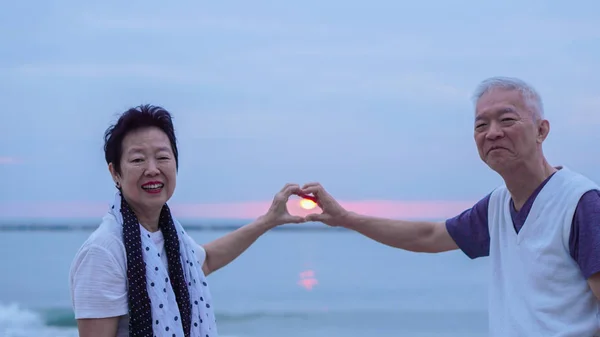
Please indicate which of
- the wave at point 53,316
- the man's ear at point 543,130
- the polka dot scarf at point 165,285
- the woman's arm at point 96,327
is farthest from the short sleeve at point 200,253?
the wave at point 53,316

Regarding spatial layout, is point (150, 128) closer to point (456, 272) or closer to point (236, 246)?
point (236, 246)

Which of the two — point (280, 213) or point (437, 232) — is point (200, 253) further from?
point (437, 232)

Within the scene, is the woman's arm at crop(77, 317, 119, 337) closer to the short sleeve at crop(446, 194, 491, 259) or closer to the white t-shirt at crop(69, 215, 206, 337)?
the white t-shirt at crop(69, 215, 206, 337)

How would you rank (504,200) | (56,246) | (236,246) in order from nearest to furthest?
1. (504,200)
2. (236,246)
3. (56,246)

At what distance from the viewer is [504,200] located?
2.95m

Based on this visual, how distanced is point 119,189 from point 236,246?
797 mm

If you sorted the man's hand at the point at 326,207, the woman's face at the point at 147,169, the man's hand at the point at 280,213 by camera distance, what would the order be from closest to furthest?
1. the woman's face at the point at 147,169
2. the man's hand at the point at 280,213
3. the man's hand at the point at 326,207

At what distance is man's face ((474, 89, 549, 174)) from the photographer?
2715 millimetres

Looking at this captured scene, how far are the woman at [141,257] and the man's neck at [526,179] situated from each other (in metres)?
1.33

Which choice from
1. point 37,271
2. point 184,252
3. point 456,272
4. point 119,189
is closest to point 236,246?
point 184,252

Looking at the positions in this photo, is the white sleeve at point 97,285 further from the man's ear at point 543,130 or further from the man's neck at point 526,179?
the man's ear at point 543,130

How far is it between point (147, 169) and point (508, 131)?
1.40m

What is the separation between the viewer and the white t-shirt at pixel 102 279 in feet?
8.14

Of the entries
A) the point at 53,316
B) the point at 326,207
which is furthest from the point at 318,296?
the point at 326,207
